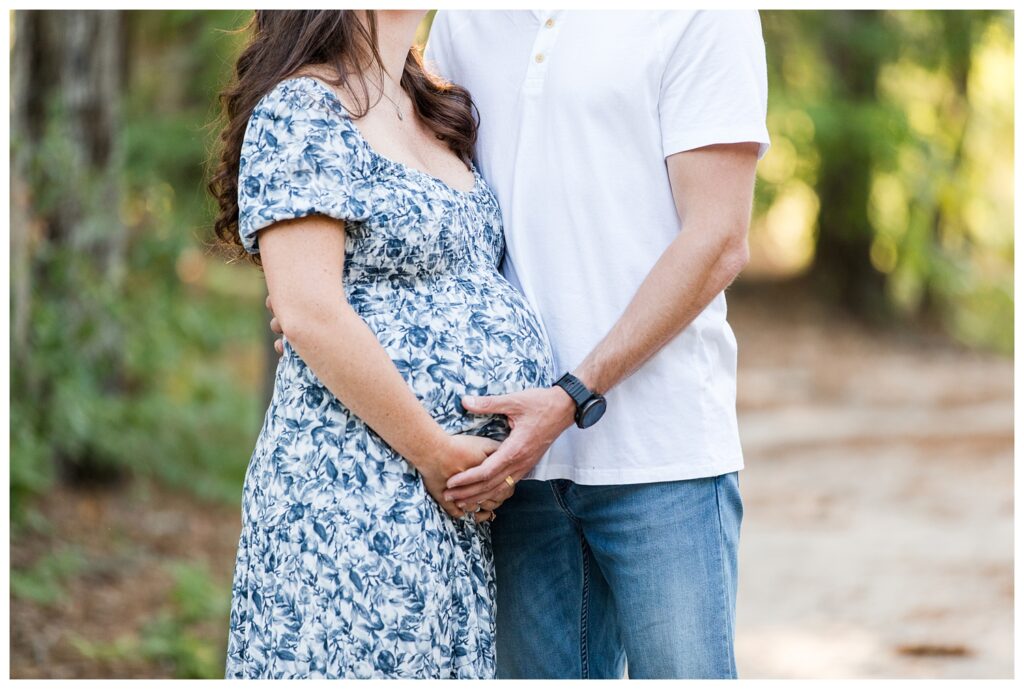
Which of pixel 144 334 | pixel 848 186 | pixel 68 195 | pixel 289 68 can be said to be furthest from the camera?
pixel 848 186

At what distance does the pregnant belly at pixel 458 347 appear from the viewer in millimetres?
1854

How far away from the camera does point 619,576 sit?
2039 millimetres

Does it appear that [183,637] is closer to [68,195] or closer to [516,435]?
[68,195]

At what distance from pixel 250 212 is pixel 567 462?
748 mm

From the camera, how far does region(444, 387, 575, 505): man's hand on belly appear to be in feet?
6.16

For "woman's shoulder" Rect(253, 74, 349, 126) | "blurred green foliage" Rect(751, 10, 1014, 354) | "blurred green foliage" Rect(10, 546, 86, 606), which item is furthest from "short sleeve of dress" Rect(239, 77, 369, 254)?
"blurred green foliage" Rect(751, 10, 1014, 354)

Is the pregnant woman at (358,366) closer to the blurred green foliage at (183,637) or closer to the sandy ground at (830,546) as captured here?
the sandy ground at (830,546)

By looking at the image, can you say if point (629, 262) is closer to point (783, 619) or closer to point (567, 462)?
point (567, 462)

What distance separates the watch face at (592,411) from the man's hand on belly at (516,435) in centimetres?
2

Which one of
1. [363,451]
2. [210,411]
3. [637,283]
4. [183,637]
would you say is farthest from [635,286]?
[210,411]

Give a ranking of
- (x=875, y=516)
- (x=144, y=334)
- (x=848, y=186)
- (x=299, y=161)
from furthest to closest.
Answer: (x=848, y=186)
(x=875, y=516)
(x=144, y=334)
(x=299, y=161)

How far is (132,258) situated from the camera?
5.84 metres

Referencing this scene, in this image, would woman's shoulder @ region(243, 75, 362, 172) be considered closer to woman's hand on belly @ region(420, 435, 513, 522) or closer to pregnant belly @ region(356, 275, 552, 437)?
pregnant belly @ region(356, 275, 552, 437)

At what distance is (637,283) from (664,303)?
97 millimetres
